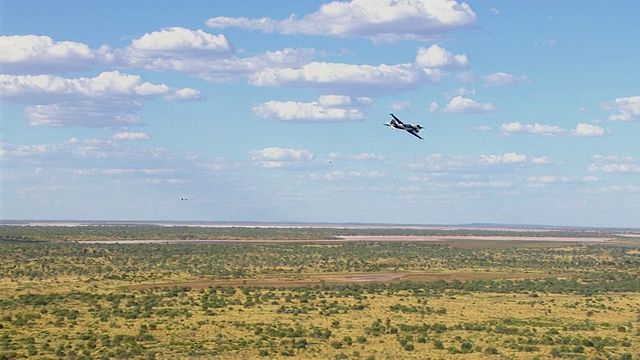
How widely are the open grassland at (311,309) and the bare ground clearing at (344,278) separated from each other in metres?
0.21

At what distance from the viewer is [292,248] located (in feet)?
465

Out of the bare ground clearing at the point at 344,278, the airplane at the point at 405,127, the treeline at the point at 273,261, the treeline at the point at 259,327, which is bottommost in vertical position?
the treeline at the point at 259,327

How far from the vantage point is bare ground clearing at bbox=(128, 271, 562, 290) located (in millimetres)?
79000

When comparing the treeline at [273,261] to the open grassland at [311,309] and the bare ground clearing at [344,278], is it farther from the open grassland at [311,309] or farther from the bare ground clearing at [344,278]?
the bare ground clearing at [344,278]

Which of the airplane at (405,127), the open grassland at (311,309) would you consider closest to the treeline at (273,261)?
the open grassland at (311,309)

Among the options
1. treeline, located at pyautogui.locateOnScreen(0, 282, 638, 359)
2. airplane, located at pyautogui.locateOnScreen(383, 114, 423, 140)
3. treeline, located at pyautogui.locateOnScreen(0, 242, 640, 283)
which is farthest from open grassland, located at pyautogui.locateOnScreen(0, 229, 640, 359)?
airplane, located at pyautogui.locateOnScreen(383, 114, 423, 140)

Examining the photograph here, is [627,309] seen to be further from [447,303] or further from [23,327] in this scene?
[23,327]

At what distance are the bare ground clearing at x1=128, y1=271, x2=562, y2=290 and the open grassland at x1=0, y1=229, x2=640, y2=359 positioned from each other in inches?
8.2

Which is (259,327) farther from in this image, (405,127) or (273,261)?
(273,261)

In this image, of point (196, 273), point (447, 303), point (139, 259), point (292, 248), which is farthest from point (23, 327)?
point (292, 248)

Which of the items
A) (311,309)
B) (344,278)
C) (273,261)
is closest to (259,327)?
(311,309)

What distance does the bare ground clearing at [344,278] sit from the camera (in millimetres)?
79000

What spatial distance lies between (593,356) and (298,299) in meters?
28.1

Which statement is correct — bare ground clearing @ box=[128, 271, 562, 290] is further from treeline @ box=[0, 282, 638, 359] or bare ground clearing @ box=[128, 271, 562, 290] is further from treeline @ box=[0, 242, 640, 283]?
treeline @ box=[0, 282, 638, 359]
